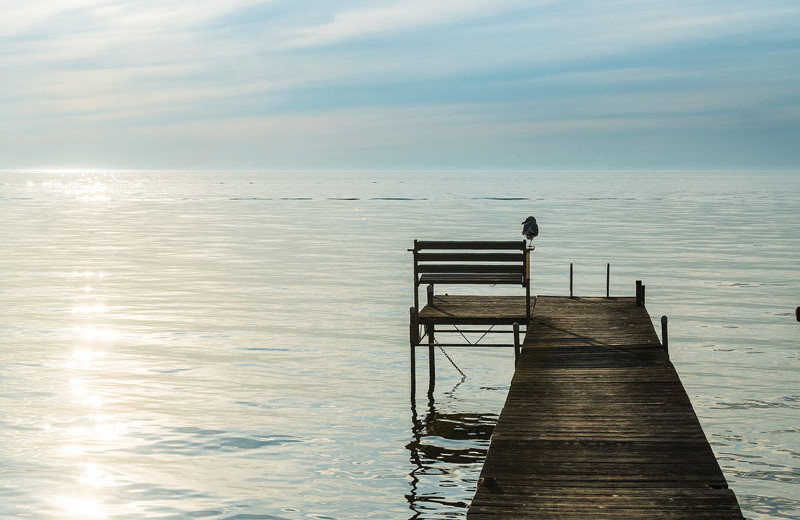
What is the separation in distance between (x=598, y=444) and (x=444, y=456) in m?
5.24

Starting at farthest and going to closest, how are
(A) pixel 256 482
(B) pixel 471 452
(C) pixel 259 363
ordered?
(C) pixel 259 363 < (B) pixel 471 452 < (A) pixel 256 482

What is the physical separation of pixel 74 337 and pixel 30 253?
34.6 m

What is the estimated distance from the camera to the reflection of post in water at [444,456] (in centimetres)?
1420

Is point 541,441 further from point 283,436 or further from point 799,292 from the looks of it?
point 799,292

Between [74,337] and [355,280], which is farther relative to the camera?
[355,280]

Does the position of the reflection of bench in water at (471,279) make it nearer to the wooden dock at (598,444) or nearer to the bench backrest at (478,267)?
the bench backrest at (478,267)

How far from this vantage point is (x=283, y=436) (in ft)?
57.5

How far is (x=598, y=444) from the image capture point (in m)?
11.7

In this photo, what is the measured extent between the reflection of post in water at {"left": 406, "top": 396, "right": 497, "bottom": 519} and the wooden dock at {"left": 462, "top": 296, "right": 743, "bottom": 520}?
179 cm

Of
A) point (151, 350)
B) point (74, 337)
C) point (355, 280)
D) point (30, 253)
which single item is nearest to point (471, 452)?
point (151, 350)

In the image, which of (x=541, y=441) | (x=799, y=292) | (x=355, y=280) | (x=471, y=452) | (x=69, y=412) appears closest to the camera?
(x=541, y=441)

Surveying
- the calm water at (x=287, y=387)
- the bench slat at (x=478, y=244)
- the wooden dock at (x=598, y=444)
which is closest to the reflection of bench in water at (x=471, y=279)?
the bench slat at (x=478, y=244)

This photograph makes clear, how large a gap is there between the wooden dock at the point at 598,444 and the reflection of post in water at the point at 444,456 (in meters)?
1.79

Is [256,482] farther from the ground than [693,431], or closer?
closer
